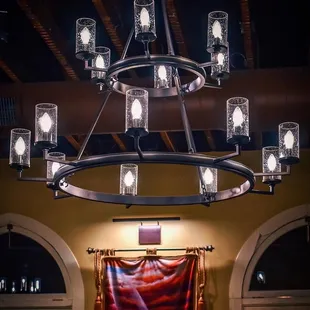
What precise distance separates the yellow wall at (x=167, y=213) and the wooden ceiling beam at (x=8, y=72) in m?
1.77

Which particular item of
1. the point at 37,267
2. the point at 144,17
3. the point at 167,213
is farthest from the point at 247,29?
the point at 37,267

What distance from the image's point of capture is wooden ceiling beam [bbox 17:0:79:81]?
172 inches

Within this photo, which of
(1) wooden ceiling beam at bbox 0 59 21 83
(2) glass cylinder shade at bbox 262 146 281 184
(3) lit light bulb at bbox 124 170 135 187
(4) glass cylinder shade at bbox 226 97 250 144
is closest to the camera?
(4) glass cylinder shade at bbox 226 97 250 144

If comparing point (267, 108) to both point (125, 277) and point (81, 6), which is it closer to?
point (81, 6)

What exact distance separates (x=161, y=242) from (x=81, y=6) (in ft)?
7.73

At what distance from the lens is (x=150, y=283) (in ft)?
21.7

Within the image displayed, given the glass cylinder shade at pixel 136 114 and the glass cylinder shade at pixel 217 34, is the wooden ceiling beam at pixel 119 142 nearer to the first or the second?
the glass cylinder shade at pixel 217 34

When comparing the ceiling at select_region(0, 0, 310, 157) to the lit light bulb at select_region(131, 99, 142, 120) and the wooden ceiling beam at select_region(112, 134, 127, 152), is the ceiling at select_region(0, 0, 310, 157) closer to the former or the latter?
the wooden ceiling beam at select_region(112, 134, 127, 152)

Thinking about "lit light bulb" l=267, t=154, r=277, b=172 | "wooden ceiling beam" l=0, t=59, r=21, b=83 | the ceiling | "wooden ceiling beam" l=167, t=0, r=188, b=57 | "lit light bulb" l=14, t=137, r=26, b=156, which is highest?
the ceiling

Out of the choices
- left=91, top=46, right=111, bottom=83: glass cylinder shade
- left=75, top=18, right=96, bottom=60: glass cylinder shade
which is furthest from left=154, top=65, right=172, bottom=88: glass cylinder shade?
left=75, top=18, right=96, bottom=60: glass cylinder shade

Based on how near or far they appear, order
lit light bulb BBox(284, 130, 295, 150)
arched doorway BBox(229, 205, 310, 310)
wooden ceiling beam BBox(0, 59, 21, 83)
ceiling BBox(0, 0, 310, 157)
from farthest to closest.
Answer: arched doorway BBox(229, 205, 310, 310)
wooden ceiling beam BBox(0, 59, 21, 83)
ceiling BBox(0, 0, 310, 157)
lit light bulb BBox(284, 130, 295, 150)

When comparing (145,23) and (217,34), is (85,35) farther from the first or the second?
(217,34)

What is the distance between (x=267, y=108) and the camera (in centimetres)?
522

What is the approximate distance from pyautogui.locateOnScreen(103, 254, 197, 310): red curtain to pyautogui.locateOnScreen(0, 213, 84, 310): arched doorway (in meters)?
0.32
